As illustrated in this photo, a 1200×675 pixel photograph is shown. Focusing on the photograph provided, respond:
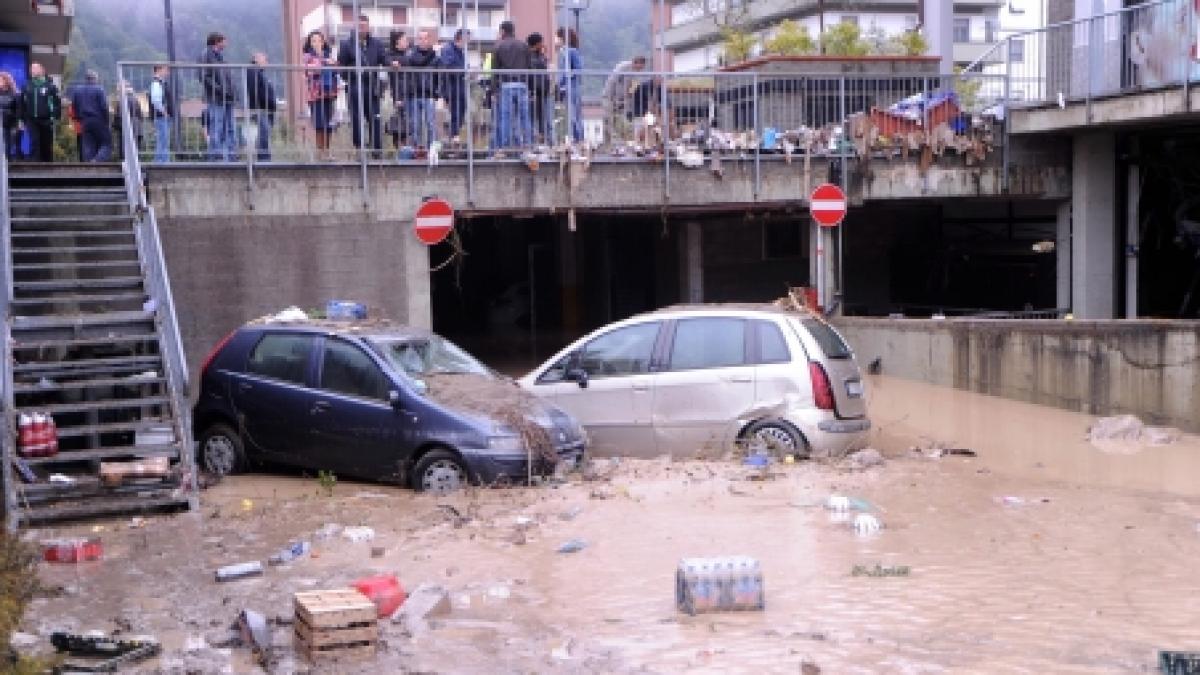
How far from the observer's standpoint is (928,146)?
19500mm

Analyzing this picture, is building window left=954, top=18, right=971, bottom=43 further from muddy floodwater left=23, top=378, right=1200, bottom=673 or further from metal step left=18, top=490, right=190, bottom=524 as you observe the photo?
metal step left=18, top=490, right=190, bottom=524

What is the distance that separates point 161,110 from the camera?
1515 centimetres

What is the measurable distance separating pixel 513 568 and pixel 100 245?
8490 millimetres

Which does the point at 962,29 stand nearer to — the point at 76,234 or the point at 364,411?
the point at 76,234

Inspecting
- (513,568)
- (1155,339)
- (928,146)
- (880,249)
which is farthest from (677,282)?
(513,568)

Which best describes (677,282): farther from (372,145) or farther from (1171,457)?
(1171,457)

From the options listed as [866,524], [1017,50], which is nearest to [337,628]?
[866,524]

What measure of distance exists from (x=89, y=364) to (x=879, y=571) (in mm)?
7540

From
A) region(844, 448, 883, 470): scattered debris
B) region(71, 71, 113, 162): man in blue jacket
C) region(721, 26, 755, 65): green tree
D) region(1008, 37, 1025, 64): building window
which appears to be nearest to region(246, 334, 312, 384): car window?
region(844, 448, 883, 470): scattered debris

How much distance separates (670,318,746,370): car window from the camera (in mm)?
11086

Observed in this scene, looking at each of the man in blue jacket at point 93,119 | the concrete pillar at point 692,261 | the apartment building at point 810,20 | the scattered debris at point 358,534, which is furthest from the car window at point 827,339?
the apartment building at point 810,20

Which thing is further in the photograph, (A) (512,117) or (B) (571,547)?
(A) (512,117)

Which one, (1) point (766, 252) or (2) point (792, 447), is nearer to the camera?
(2) point (792, 447)

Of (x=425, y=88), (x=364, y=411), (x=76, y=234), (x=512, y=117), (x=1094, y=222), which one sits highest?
(x=425, y=88)
